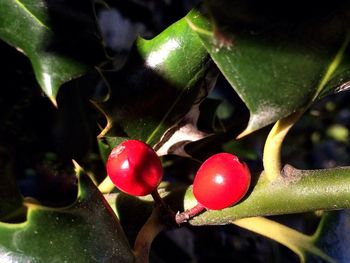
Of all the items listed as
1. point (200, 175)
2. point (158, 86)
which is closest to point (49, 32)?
point (158, 86)

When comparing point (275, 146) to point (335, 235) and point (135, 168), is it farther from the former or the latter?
point (335, 235)

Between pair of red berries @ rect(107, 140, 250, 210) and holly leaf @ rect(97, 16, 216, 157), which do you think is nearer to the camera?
pair of red berries @ rect(107, 140, 250, 210)

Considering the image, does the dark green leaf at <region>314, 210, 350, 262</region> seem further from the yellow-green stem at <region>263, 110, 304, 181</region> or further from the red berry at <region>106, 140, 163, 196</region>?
the red berry at <region>106, 140, 163, 196</region>

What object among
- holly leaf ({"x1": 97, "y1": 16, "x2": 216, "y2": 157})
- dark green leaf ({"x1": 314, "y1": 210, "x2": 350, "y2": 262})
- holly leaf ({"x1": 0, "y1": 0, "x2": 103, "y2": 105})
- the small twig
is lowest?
dark green leaf ({"x1": 314, "y1": 210, "x2": 350, "y2": 262})

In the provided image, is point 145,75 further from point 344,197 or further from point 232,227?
point 232,227

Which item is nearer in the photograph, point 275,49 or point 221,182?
point 275,49

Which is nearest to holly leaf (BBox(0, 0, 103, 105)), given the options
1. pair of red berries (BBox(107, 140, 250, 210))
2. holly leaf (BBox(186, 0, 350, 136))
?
pair of red berries (BBox(107, 140, 250, 210))

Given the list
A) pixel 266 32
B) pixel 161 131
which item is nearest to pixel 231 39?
pixel 266 32
